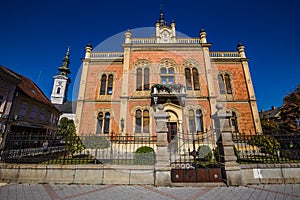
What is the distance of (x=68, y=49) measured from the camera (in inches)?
1891

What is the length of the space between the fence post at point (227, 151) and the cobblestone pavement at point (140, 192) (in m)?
0.38

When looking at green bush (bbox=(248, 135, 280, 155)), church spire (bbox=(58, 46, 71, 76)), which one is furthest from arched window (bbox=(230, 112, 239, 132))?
church spire (bbox=(58, 46, 71, 76))

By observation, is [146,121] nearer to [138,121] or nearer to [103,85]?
[138,121]

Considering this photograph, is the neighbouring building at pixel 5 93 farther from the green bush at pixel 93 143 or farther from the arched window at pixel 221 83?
the arched window at pixel 221 83

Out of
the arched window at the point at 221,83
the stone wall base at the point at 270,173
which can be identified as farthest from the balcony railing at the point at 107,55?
the stone wall base at the point at 270,173

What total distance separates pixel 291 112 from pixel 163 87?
15.4 metres

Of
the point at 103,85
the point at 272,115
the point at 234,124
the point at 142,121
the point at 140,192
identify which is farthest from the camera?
the point at 272,115

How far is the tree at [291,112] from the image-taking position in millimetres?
16656

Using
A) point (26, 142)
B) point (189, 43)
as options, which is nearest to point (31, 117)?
point (26, 142)

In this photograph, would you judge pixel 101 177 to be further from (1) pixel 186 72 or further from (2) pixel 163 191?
(1) pixel 186 72

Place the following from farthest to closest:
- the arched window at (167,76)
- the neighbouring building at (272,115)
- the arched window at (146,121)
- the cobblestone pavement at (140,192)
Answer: the neighbouring building at (272,115), the arched window at (167,76), the arched window at (146,121), the cobblestone pavement at (140,192)

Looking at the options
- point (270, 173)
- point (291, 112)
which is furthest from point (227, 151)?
point (291, 112)

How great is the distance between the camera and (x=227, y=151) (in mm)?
6000

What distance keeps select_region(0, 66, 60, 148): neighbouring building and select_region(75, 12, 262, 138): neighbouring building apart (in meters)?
5.96
